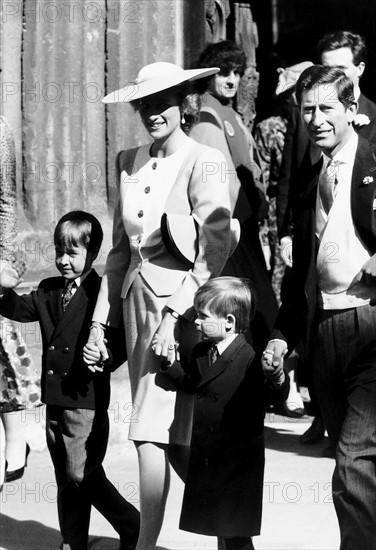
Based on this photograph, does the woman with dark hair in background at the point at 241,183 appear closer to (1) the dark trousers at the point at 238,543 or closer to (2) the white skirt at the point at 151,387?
(2) the white skirt at the point at 151,387

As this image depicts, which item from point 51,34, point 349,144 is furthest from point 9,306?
point 51,34

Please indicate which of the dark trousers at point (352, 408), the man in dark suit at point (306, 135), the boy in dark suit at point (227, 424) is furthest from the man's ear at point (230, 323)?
the man in dark suit at point (306, 135)

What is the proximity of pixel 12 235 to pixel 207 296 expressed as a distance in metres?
1.54

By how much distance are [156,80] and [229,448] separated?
1.35m

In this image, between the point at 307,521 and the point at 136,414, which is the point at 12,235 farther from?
the point at 307,521

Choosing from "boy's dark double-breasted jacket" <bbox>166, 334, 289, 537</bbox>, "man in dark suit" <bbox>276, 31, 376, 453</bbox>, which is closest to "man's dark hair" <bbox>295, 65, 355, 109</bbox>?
"man in dark suit" <bbox>276, 31, 376, 453</bbox>

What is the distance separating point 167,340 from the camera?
4.74 m

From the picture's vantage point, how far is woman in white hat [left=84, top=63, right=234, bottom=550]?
15.9 feet

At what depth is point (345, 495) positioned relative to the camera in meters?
4.32

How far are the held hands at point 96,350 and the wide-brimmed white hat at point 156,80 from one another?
0.84 metres

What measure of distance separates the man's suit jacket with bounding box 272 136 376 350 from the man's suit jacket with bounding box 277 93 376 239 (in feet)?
2.59

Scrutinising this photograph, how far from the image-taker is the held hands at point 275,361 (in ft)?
14.6

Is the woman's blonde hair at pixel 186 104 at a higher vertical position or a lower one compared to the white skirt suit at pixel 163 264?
higher

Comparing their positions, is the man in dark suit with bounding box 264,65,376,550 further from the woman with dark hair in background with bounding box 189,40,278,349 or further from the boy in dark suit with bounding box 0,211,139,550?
the woman with dark hair in background with bounding box 189,40,278,349
